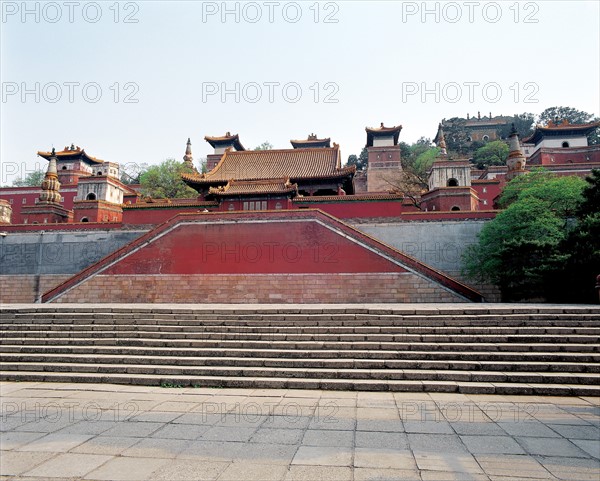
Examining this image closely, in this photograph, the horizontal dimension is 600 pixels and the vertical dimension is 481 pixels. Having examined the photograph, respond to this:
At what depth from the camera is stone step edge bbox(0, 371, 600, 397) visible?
5266 millimetres

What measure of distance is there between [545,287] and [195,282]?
11.8 metres

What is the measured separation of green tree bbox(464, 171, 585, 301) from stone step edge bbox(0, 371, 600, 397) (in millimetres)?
7437

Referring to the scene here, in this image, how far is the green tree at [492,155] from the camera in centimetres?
3928

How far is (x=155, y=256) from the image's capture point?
45.2 ft

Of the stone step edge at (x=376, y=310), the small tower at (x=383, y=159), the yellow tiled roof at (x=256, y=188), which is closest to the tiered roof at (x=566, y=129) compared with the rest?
the small tower at (x=383, y=159)

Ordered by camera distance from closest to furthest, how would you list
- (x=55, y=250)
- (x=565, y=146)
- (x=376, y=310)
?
(x=376, y=310)
(x=55, y=250)
(x=565, y=146)

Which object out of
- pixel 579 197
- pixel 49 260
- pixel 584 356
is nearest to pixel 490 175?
pixel 579 197

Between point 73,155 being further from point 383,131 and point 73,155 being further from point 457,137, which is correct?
point 457,137

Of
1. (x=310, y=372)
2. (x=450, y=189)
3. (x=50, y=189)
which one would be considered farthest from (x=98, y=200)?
(x=310, y=372)

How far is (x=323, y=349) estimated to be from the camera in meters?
6.86

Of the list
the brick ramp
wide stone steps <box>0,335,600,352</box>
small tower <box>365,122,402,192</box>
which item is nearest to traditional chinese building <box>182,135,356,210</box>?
the brick ramp

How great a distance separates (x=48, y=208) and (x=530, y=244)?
2375 centimetres

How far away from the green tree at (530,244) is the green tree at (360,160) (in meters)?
33.5

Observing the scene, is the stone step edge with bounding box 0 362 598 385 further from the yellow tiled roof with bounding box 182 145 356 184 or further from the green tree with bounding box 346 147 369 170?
the green tree with bounding box 346 147 369 170
